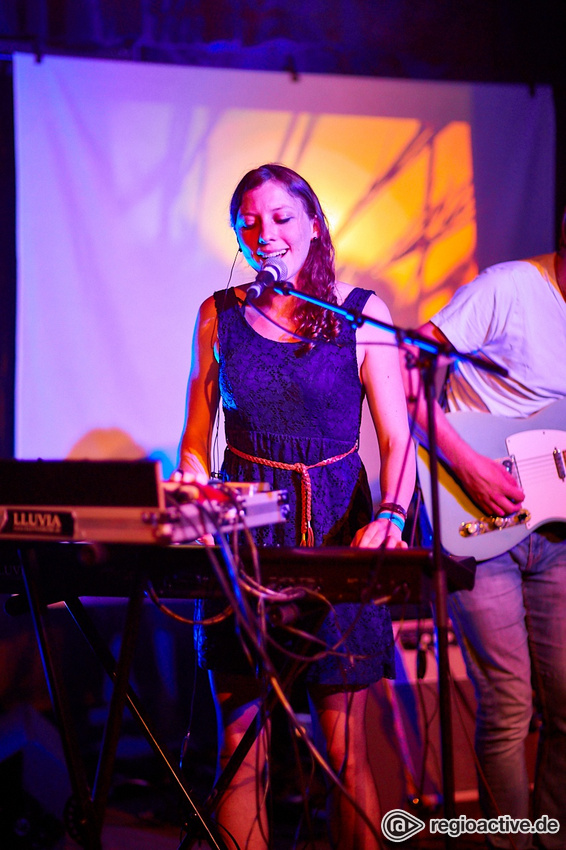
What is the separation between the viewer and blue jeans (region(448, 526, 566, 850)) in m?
2.13

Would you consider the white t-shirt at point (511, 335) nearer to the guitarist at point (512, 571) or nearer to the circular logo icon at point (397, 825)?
the guitarist at point (512, 571)

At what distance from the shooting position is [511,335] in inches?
91.2

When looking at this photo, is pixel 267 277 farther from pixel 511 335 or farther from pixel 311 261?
pixel 511 335

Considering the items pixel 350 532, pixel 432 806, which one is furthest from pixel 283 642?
pixel 432 806

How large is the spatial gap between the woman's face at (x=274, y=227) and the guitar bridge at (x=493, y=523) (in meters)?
0.91

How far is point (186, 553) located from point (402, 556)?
0.41 meters

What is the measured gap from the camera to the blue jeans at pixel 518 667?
213 cm

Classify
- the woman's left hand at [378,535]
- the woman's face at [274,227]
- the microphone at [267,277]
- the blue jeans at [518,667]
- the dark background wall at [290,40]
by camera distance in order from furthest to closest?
the dark background wall at [290,40]
the blue jeans at [518,667]
the woman's face at [274,227]
the woman's left hand at [378,535]
the microphone at [267,277]

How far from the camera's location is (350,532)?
189 centimetres

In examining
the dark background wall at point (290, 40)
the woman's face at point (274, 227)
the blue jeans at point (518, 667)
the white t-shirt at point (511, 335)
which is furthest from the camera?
the dark background wall at point (290, 40)

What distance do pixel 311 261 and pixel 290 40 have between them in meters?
1.63

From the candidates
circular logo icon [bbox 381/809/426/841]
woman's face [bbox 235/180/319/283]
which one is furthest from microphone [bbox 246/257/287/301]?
circular logo icon [bbox 381/809/426/841]

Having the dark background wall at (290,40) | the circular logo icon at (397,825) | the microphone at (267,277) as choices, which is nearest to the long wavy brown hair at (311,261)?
the microphone at (267,277)

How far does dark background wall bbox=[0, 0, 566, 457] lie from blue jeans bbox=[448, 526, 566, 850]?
1.93m
